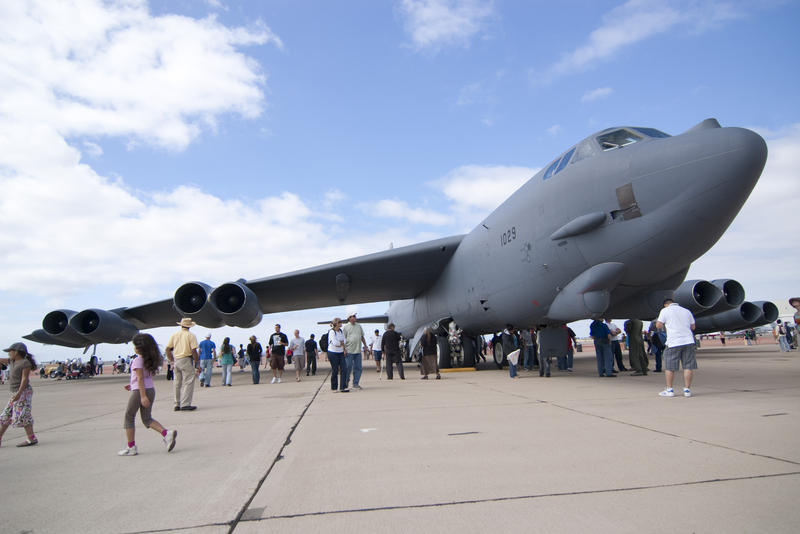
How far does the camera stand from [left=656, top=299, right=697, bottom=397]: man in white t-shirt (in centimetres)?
588

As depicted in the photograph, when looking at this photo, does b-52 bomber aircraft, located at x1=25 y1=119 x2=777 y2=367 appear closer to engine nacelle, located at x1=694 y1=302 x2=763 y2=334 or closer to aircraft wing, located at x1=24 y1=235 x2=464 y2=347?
aircraft wing, located at x1=24 y1=235 x2=464 y2=347

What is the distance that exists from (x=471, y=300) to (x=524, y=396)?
5.11m

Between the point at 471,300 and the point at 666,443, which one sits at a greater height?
the point at 471,300

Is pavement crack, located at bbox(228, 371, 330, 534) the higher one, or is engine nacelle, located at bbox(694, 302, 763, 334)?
engine nacelle, located at bbox(694, 302, 763, 334)

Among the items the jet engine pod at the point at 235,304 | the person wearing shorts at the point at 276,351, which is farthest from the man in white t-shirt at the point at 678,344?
the jet engine pod at the point at 235,304

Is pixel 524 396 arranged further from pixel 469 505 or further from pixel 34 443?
pixel 34 443

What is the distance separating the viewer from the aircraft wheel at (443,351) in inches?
547

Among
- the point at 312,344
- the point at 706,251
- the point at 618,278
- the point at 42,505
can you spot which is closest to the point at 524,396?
the point at 618,278

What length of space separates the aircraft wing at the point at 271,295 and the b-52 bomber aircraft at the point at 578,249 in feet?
0.18

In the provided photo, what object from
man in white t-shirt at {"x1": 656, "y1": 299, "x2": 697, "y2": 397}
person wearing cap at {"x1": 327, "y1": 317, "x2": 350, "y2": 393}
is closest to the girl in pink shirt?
person wearing cap at {"x1": 327, "y1": 317, "x2": 350, "y2": 393}

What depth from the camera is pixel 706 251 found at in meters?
6.72

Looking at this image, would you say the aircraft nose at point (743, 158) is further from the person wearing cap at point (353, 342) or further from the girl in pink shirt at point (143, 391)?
the girl in pink shirt at point (143, 391)

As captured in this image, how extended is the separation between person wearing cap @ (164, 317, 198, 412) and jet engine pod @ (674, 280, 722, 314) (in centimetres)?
1290

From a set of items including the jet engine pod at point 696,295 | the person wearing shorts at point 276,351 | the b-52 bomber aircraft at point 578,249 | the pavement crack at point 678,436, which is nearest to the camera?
the pavement crack at point 678,436
